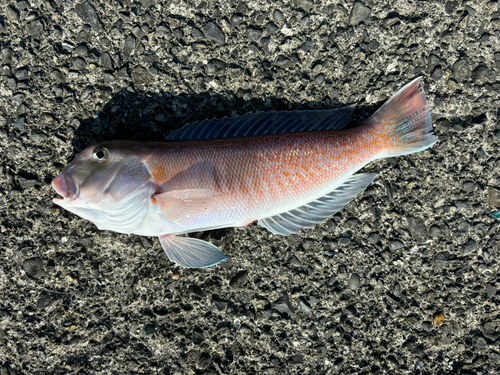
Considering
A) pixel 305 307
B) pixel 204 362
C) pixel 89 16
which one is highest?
pixel 89 16

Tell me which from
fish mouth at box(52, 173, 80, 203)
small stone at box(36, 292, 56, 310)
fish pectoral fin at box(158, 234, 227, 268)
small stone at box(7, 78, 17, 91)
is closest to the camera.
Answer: fish mouth at box(52, 173, 80, 203)

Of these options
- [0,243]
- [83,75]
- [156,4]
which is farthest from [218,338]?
[156,4]

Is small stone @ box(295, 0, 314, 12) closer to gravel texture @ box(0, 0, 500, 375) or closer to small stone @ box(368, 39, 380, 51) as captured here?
gravel texture @ box(0, 0, 500, 375)

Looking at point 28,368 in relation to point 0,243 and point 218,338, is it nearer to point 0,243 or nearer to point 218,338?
point 0,243

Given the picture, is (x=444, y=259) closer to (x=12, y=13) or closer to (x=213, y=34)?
(x=213, y=34)

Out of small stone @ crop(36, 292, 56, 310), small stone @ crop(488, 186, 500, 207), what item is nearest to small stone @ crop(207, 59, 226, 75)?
small stone @ crop(36, 292, 56, 310)

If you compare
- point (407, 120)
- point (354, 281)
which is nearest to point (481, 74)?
point (407, 120)

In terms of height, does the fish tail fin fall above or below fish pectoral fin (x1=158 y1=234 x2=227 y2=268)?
above
